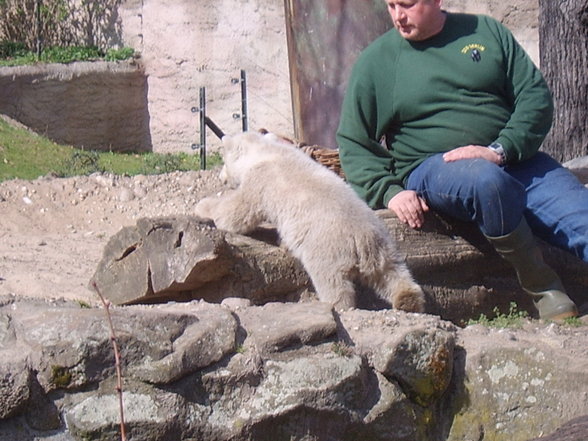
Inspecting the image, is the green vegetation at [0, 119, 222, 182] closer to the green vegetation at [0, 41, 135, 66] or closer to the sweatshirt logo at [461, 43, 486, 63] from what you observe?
the green vegetation at [0, 41, 135, 66]

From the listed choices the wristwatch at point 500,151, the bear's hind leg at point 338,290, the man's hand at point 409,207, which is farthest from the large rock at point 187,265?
the wristwatch at point 500,151

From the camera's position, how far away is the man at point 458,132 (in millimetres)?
4324

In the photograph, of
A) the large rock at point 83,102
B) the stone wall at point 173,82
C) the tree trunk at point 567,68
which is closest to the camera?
the tree trunk at point 567,68

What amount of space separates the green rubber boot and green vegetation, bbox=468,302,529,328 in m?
0.13

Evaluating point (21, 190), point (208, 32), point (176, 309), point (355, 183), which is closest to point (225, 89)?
point (208, 32)

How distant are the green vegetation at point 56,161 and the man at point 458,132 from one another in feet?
12.1

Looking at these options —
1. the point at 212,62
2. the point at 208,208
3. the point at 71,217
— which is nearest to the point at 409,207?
the point at 208,208

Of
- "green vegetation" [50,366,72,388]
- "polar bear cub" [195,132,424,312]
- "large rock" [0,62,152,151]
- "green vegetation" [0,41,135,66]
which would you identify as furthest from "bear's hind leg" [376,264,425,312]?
"green vegetation" [0,41,135,66]

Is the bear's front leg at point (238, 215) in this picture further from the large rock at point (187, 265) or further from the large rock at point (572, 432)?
the large rock at point (572, 432)

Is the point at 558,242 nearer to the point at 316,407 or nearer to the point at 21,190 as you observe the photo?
the point at 316,407

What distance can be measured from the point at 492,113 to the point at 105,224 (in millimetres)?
2663

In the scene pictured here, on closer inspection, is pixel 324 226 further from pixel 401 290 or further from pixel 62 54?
pixel 62 54

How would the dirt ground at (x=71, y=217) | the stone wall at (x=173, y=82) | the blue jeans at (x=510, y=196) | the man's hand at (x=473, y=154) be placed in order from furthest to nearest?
the stone wall at (x=173, y=82) → the dirt ground at (x=71, y=217) → the man's hand at (x=473, y=154) → the blue jeans at (x=510, y=196)

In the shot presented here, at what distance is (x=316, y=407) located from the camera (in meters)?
3.33
